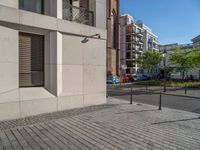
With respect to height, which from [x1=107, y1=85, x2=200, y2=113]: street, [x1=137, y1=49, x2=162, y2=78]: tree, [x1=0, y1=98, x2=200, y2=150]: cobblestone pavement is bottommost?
[x1=107, y1=85, x2=200, y2=113]: street

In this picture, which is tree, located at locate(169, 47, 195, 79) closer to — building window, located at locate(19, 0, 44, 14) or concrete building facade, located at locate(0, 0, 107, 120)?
concrete building facade, located at locate(0, 0, 107, 120)

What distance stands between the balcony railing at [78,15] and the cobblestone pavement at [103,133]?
5.10 meters

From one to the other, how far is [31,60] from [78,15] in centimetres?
381

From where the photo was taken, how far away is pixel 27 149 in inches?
180

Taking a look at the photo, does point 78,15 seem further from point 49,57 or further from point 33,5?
point 49,57

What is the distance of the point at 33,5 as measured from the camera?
8.44 m

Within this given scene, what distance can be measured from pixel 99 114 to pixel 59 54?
3.31m

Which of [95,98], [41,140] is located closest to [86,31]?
[95,98]

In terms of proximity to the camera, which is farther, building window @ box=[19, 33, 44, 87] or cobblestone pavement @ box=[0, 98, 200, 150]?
building window @ box=[19, 33, 44, 87]

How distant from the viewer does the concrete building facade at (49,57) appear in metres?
7.28

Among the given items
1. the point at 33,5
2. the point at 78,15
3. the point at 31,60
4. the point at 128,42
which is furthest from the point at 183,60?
the point at 128,42

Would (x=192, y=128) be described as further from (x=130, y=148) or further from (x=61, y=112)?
(x=61, y=112)

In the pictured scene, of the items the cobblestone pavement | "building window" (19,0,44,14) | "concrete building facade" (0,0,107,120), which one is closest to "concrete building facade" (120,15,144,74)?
"concrete building facade" (0,0,107,120)

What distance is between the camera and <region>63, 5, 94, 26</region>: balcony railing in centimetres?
968
